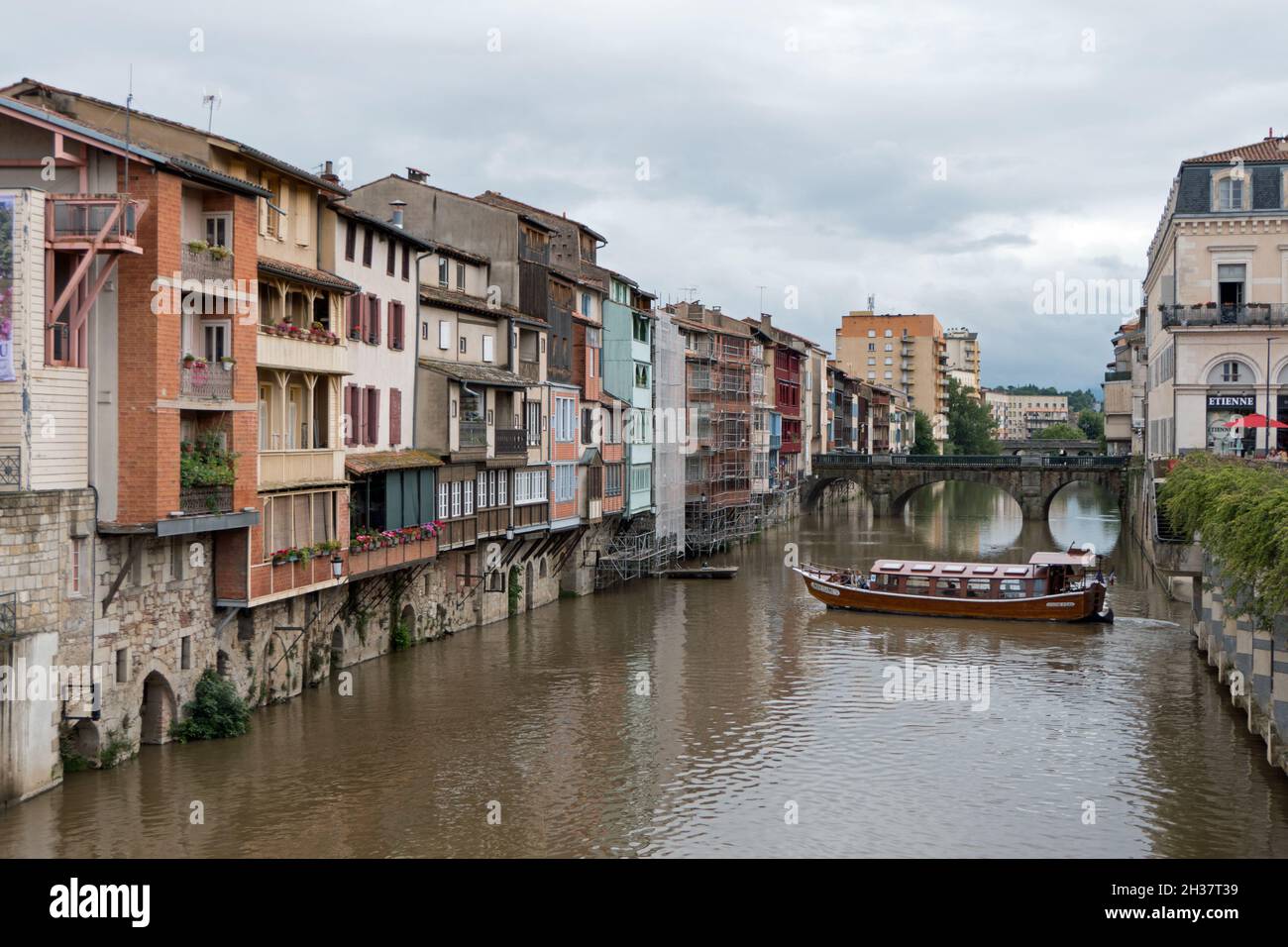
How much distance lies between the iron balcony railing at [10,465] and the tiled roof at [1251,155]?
51114 mm

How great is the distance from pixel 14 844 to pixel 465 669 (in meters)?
19.4

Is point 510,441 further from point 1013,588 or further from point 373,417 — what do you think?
point 1013,588

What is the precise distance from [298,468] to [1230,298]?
142 feet

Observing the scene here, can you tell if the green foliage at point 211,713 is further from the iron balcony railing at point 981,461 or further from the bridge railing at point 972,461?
the bridge railing at point 972,461

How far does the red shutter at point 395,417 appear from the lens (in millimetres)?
42500

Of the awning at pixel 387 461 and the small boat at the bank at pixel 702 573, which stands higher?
the awning at pixel 387 461

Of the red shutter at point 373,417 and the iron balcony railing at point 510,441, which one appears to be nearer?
the red shutter at point 373,417

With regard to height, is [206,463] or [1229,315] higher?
A: [1229,315]

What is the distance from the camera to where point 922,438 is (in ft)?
617

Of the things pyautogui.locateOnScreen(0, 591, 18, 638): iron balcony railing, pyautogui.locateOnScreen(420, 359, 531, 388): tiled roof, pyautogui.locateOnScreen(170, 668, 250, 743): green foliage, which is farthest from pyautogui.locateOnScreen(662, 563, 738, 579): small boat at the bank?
pyautogui.locateOnScreen(0, 591, 18, 638): iron balcony railing

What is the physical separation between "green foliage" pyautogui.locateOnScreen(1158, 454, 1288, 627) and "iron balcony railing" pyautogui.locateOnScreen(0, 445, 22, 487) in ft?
80.9

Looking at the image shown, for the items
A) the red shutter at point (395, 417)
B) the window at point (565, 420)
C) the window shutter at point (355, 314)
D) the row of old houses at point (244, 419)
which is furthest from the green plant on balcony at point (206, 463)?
the window at point (565, 420)

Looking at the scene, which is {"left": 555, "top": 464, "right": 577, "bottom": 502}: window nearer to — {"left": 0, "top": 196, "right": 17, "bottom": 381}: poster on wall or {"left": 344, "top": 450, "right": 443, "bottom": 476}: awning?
{"left": 344, "top": 450, "right": 443, "bottom": 476}: awning

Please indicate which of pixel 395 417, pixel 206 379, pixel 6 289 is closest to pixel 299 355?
pixel 206 379
